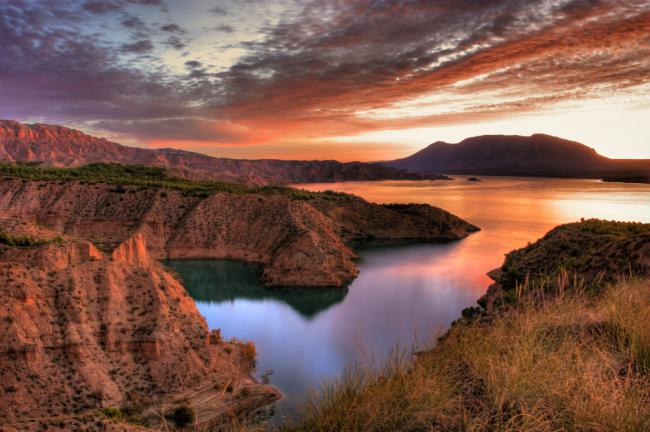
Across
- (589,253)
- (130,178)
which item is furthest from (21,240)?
(130,178)

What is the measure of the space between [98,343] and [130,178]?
190 ft

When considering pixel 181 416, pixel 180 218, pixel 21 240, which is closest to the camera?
pixel 181 416

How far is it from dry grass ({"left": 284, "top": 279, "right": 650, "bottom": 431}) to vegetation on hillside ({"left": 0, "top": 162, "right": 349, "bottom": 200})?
57539 mm

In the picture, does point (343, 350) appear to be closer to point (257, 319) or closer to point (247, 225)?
point (257, 319)

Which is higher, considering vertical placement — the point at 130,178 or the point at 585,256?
the point at 130,178

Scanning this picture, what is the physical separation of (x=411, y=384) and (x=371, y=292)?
3704 cm

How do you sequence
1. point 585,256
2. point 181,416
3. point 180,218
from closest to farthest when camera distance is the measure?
point 181,416
point 585,256
point 180,218

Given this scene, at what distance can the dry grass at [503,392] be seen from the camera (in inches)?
139

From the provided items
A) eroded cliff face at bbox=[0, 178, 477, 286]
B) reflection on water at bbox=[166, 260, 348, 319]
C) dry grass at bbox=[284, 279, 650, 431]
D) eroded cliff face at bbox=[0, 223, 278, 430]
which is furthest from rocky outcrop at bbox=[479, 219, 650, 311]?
eroded cliff face at bbox=[0, 178, 477, 286]

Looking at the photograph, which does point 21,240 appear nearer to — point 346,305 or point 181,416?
point 181,416

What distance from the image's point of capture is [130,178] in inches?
2766

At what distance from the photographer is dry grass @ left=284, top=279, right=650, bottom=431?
3523 mm

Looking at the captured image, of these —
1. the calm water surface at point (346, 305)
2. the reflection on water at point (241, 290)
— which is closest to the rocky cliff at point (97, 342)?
the calm water surface at point (346, 305)

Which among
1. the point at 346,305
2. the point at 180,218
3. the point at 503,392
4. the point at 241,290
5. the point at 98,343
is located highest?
the point at 503,392
